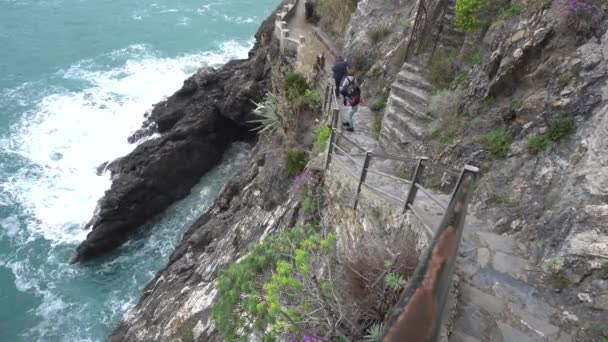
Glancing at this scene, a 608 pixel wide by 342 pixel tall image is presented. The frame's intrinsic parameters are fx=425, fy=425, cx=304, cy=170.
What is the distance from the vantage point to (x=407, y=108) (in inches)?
386

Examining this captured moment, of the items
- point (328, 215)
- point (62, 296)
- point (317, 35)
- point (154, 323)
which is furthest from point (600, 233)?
point (62, 296)

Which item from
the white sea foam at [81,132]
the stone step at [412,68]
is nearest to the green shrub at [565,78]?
the stone step at [412,68]

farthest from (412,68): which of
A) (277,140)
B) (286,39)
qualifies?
(286,39)

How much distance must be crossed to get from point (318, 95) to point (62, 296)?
1418 cm

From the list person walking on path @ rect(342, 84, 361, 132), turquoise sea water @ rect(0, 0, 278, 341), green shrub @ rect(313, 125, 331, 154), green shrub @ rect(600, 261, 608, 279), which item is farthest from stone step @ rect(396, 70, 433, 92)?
turquoise sea water @ rect(0, 0, 278, 341)

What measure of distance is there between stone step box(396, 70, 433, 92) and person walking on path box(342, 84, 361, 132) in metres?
1.07

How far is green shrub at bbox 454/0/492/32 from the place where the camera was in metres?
9.55

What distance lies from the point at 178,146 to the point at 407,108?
51.8ft

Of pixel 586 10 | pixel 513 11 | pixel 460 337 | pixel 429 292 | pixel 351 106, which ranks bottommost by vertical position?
pixel 460 337

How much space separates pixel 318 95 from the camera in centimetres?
1459

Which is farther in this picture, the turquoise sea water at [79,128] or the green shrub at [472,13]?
the turquoise sea water at [79,128]

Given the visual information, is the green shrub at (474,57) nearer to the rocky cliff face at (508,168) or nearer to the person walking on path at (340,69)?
the rocky cliff face at (508,168)

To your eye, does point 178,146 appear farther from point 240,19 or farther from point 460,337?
point 240,19

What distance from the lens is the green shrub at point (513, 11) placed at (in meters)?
8.75
